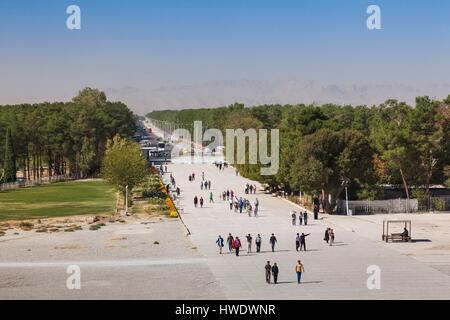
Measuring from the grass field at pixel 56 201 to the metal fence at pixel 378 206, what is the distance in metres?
22.2

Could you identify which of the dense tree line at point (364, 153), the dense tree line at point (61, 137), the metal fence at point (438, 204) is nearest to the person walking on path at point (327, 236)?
the dense tree line at point (364, 153)

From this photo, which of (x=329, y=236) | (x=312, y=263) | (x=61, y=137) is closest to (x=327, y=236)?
(x=329, y=236)

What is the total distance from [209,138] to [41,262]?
149091mm

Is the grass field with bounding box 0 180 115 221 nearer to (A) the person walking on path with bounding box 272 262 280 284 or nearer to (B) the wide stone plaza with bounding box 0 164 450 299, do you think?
(B) the wide stone plaza with bounding box 0 164 450 299

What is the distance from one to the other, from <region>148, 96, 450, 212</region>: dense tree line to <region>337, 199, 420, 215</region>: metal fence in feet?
4.57

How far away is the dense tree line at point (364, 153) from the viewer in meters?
60.2

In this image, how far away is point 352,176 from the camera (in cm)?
6119

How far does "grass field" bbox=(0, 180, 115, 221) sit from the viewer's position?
61.2 meters

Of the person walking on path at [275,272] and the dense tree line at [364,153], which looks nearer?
the person walking on path at [275,272]

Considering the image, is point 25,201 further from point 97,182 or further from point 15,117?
point 15,117

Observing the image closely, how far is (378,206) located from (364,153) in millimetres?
5282

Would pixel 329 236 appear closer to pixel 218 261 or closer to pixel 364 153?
pixel 218 261

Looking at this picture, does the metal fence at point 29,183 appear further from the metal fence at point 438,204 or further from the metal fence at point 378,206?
the metal fence at point 438,204
